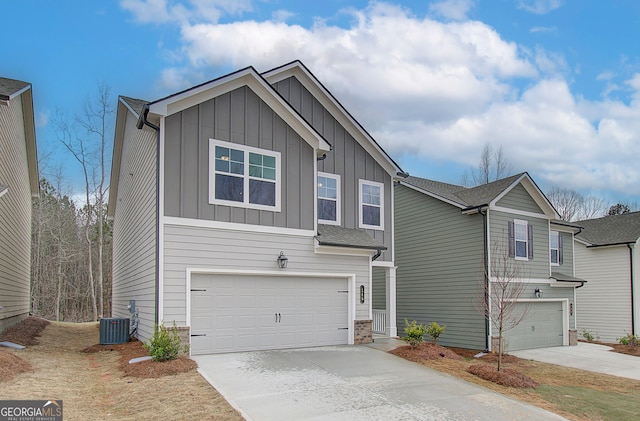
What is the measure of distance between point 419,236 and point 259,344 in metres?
9.32

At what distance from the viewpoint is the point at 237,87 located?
1177 cm

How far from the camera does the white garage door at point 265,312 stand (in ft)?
35.4

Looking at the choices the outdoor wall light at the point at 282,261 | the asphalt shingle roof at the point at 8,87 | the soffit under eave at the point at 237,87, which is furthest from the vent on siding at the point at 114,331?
the asphalt shingle roof at the point at 8,87

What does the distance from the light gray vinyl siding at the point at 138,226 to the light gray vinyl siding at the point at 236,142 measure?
0.76 m

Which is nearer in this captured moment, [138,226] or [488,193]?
[138,226]

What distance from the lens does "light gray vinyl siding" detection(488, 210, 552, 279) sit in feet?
53.7

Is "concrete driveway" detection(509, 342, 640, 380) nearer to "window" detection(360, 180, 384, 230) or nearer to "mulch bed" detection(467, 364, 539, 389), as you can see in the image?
"mulch bed" detection(467, 364, 539, 389)

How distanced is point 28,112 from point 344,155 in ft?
37.2

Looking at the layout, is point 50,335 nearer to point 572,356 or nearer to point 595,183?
point 572,356

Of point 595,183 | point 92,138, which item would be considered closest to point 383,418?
point 92,138

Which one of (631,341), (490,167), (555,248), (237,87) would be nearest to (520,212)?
(555,248)

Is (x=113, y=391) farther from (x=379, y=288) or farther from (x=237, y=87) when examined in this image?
(x=379, y=288)

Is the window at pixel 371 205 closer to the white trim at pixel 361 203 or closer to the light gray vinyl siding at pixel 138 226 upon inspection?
the white trim at pixel 361 203

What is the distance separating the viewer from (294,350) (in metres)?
11.6
